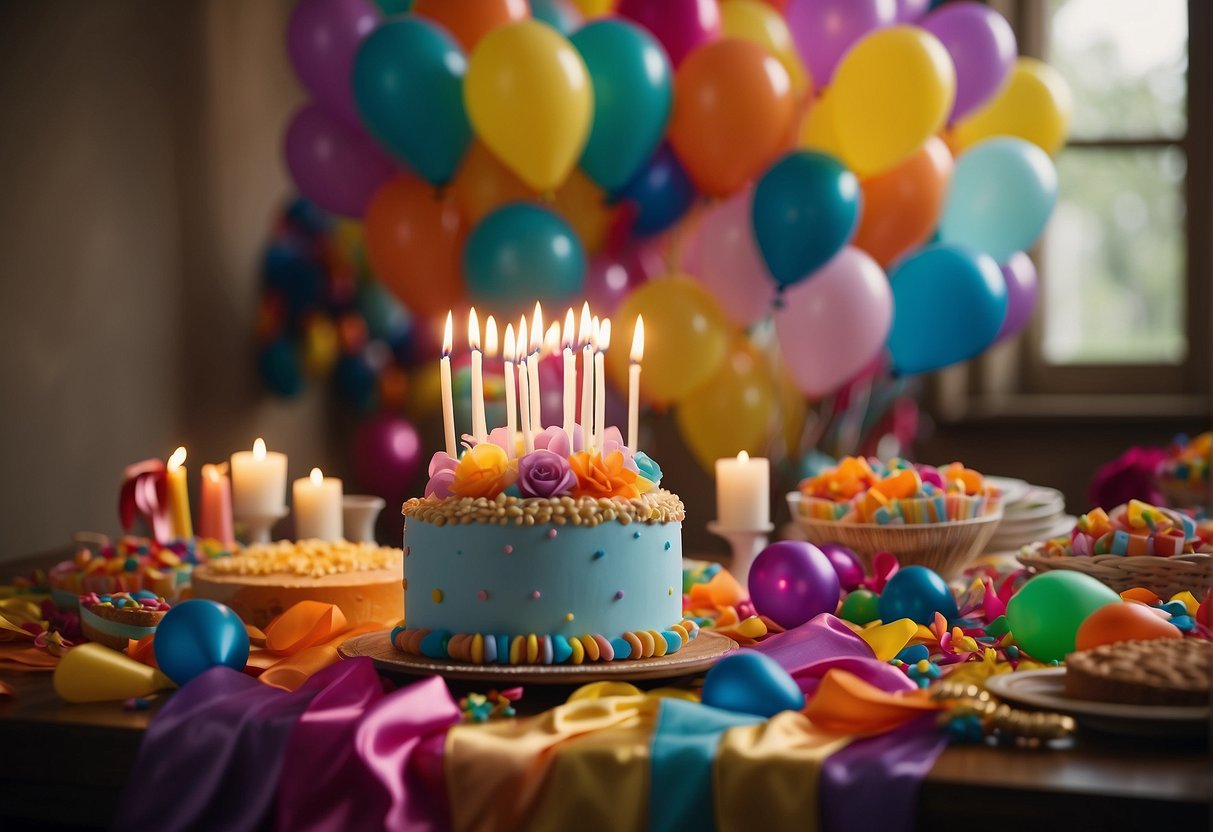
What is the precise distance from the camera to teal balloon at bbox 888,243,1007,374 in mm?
2977

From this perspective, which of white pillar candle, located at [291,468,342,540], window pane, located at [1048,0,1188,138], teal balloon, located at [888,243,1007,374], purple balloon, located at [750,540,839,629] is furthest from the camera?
window pane, located at [1048,0,1188,138]

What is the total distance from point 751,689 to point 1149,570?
0.67m

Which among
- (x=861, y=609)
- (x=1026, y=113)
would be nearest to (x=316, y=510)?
(x=861, y=609)

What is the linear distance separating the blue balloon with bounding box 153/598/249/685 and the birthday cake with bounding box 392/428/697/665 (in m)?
0.19

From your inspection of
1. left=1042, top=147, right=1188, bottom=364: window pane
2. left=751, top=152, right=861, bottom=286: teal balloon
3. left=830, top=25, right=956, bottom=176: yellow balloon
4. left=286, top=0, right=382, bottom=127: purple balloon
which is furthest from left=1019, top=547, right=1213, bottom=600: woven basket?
left=1042, top=147, right=1188, bottom=364: window pane

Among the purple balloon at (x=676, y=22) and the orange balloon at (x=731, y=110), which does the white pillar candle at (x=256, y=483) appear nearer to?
the orange balloon at (x=731, y=110)

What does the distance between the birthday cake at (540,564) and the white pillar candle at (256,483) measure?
0.81 meters

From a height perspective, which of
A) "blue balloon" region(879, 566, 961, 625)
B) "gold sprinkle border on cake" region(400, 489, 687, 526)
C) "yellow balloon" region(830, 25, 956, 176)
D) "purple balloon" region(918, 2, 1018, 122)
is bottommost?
"blue balloon" region(879, 566, 961, 625)

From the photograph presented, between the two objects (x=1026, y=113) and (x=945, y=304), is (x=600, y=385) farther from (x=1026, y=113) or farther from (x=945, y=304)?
(x=1026, y=113)

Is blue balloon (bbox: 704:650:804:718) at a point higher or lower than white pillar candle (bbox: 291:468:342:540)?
lower

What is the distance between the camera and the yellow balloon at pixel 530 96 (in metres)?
2.86

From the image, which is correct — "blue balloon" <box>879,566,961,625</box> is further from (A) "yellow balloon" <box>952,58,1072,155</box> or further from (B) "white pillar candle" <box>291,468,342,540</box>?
(A) "yellow balloon" <box>952,58,1072,155</box>

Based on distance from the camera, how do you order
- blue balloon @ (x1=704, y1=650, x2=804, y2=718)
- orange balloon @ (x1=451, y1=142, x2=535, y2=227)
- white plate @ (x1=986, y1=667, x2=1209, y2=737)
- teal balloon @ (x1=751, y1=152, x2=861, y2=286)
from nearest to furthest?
1. white plate @ (x1=986, y1=667, x2=1209, y2=737)
2. blue balloon @ (x1=704, y1=650, x2=804, y2=718)
3. teal balloon @ (x1=751, y1=152, x2=861, y2=286)
4. orange balloon @ (x1=451, y1=142, x2=535, y2=227)

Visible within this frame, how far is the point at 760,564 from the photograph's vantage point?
69.0 inches
